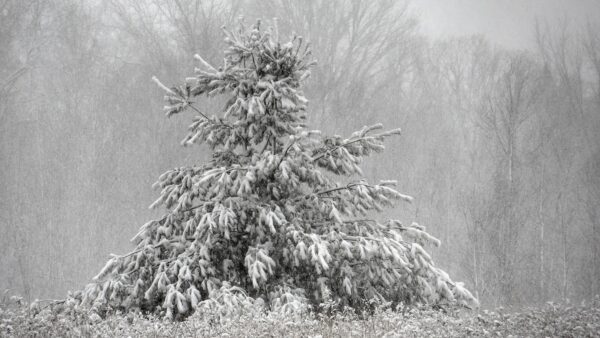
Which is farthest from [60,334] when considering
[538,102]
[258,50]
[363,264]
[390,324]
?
[538,102]

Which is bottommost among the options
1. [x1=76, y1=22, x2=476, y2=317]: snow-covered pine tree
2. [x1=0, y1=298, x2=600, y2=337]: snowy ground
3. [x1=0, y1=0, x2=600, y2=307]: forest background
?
[x1=0, y1=298, x2=600, y2=337]: snowy ground

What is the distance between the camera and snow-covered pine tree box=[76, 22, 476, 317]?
7.68 m

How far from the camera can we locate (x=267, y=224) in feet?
25.2

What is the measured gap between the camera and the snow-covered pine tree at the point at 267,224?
302 inches

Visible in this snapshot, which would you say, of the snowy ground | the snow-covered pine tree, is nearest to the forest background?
the snow-covered pine tree

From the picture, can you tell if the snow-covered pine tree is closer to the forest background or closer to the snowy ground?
the snowy ground

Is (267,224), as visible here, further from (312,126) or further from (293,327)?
(312,126)

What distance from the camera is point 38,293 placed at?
53.5ft

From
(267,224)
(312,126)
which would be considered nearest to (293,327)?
(267,224)

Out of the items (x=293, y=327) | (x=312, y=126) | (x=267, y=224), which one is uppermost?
(x=312, y=126)

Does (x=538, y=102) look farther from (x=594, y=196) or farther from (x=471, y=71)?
(x=594, y=196)

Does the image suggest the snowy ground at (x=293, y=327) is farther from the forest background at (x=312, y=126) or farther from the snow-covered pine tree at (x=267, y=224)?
the forest background at (x=312, y=126)

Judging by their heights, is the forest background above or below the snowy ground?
above

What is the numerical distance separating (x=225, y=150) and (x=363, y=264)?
2.78 meters
